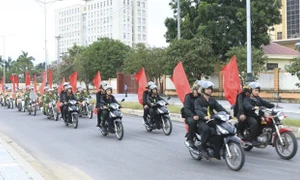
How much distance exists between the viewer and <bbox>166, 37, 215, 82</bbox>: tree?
1313 inches

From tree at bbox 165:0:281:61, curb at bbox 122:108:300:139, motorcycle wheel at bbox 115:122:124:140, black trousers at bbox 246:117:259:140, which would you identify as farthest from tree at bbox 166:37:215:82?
black trousers at bbox 246:117:259:140

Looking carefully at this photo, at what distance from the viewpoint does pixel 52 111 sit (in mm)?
20469

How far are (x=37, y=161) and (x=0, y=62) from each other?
12003 centimetres

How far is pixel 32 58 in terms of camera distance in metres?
112

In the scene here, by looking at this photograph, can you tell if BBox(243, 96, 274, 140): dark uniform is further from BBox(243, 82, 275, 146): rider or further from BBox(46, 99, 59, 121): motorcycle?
BBox(46, 99, 59, 121): motorcycle

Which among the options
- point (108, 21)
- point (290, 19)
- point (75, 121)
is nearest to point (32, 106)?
point (75, 121)

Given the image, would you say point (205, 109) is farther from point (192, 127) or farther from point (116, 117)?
point (116, 117)

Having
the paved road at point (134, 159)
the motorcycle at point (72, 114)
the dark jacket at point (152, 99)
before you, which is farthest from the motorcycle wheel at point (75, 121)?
the dark jacket at point (152, 99)

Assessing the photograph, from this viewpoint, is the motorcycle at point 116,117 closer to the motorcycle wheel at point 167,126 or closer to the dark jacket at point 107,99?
the dark jacket at point 107,99

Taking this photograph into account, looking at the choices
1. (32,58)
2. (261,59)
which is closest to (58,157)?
(261,59)

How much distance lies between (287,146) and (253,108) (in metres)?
1.05

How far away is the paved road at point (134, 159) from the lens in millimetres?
7797

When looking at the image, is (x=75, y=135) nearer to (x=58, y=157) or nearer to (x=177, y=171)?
(x=58, y=157)

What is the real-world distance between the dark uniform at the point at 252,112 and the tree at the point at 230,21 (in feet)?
78.1
